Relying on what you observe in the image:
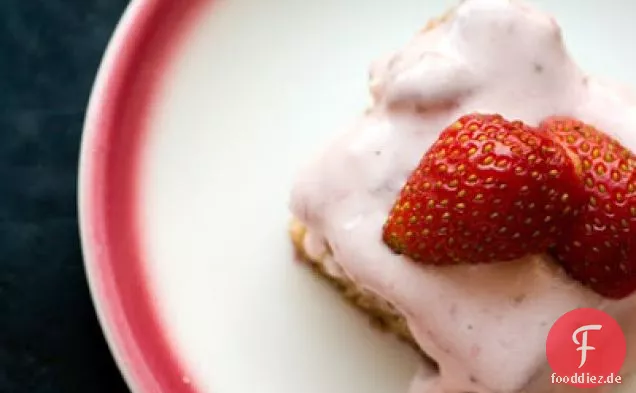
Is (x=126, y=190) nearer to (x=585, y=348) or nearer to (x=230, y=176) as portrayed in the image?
(x=230, y=176)

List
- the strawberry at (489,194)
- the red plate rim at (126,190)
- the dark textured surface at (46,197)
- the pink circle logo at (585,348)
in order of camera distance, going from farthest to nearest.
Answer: the dark textured surface at (46,197), the red plate rim at (126,190), the pink circle logo at (585,348), the strawberry at (489,194)

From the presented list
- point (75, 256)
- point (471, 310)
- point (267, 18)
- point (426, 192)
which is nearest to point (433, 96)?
point (426, 192)

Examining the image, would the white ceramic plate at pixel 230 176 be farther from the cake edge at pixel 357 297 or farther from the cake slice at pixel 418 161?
the cake slice at pixel 418 161

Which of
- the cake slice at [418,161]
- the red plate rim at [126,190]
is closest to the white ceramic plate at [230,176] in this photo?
the red plate rim at [126,190]

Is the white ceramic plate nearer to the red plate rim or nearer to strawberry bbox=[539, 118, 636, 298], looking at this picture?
the red plate rim

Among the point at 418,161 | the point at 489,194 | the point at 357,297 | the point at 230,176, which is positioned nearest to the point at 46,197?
the point at 230,176

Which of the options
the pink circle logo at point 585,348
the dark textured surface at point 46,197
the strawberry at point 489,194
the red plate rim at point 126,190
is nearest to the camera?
the strawberry at point 489,194

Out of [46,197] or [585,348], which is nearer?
Result: [585,348]
